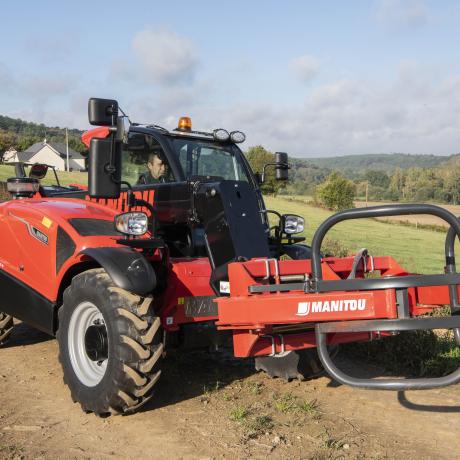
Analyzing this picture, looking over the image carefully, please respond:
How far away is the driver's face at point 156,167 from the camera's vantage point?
5.51 metres

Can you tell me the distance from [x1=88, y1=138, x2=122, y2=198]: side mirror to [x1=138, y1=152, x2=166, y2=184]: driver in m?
1.28

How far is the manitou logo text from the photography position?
11.3ft

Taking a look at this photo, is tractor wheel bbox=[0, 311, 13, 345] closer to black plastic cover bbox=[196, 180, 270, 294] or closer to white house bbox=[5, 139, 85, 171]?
black plastic cover bbox=[196, 180, 270, 294]

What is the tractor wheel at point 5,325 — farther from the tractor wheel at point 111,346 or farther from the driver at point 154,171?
the driver at point 154,171

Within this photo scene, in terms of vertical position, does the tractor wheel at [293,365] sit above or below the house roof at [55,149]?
below

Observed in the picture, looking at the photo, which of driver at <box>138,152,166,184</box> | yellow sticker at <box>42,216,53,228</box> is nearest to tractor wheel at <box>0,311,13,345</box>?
yellow sticker at <box>42,216,53,228</box>

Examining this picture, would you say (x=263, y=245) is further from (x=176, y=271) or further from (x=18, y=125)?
(x=18, y=125)

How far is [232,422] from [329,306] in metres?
1.35

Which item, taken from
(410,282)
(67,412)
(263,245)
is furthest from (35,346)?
(410,282)

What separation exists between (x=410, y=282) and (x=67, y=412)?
9.29 ft

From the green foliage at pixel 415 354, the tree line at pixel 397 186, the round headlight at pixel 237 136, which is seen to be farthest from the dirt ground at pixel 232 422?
the tree line at pixel 397 186

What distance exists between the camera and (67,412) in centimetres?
457

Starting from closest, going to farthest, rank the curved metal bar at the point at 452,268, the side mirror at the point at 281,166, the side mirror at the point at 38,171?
the curved metal bar at the point at 452,268 → the side mirror at the point at 281,166 → the side mirror at the point at 38,171

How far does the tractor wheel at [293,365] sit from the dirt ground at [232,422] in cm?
9
